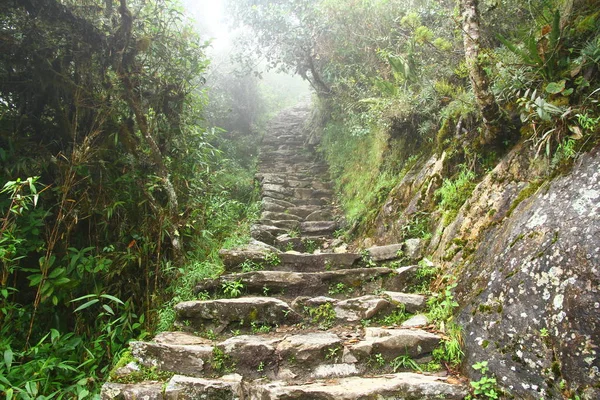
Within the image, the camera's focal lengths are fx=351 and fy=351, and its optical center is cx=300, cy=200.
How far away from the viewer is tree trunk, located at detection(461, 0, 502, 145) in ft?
11.2

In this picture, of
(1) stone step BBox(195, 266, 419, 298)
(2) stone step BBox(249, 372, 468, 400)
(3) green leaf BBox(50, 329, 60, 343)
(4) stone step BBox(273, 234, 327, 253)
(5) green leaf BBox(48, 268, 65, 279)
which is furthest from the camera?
(4) stone step BBox(273, 234, 327, 253)

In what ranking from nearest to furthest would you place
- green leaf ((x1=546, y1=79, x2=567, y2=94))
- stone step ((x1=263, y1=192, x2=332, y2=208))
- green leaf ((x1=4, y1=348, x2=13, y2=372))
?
green leaf ((x1=4, y1=348, x2=13, y2=372)) → green leaf ((x1=546, y1=79, x2=567, y2=94)) → stone step ((x1=263, y1=192, x2=332, y2=208))

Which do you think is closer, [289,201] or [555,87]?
[555,87]

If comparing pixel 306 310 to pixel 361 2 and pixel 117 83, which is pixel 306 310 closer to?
pixel 117 83

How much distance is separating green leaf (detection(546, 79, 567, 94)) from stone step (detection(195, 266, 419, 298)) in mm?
1941

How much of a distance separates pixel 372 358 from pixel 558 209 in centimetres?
166

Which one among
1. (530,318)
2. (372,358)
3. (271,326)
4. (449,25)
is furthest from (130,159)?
(449,25)

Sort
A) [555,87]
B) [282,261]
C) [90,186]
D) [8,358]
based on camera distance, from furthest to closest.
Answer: [282,261] < [90,186] < [555,87] < [8,358]

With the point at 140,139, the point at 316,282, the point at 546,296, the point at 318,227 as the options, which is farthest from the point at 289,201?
the point at 546,296

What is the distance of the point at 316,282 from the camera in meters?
3.69

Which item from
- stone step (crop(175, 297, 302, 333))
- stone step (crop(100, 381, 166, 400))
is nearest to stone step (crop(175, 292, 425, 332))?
stone step (crop(175, 297, 302, 333))

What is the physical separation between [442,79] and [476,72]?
154 centimetres

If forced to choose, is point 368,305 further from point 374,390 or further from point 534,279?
point 534,279

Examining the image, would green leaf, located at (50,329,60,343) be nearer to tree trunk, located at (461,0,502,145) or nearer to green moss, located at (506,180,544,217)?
green moss, located at (506,180,544,217)
